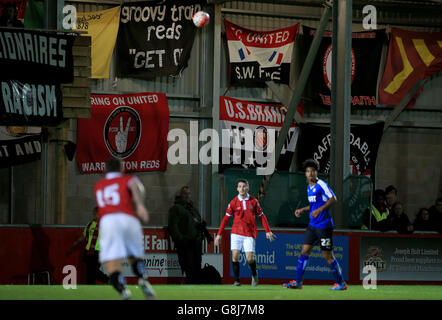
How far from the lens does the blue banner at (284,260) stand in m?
20.7

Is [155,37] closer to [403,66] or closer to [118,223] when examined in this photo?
[403,66]

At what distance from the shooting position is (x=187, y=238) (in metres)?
19.9

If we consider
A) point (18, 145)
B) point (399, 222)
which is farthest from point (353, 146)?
point (18, 145)

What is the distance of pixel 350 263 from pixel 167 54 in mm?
9492

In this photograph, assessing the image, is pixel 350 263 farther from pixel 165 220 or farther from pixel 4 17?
pixel 4 17

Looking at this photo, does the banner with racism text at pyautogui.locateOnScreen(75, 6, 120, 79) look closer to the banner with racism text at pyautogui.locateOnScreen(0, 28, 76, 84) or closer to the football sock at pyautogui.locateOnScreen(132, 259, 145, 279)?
the banner with racism text at pyautogui.locateOnScreen(0, 28, 76, 84)

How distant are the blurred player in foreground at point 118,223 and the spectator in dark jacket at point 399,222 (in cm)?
1189

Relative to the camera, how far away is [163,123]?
26500 millimetres

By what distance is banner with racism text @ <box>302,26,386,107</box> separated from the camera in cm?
2838

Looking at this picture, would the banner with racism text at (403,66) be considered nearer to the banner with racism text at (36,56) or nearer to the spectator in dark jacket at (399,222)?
the spectator in dark jacket at (399,222)

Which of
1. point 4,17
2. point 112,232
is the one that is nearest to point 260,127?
point 4,17

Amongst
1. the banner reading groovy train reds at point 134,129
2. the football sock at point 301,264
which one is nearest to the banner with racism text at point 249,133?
the banner reading groovy train reds at point 134,129

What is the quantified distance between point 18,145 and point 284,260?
8908mm

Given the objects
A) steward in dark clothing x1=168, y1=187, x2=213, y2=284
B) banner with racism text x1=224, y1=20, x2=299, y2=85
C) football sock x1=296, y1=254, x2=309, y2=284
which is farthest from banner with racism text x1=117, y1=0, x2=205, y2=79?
football sock x1=296, y1=254, x2=309, y2=284
